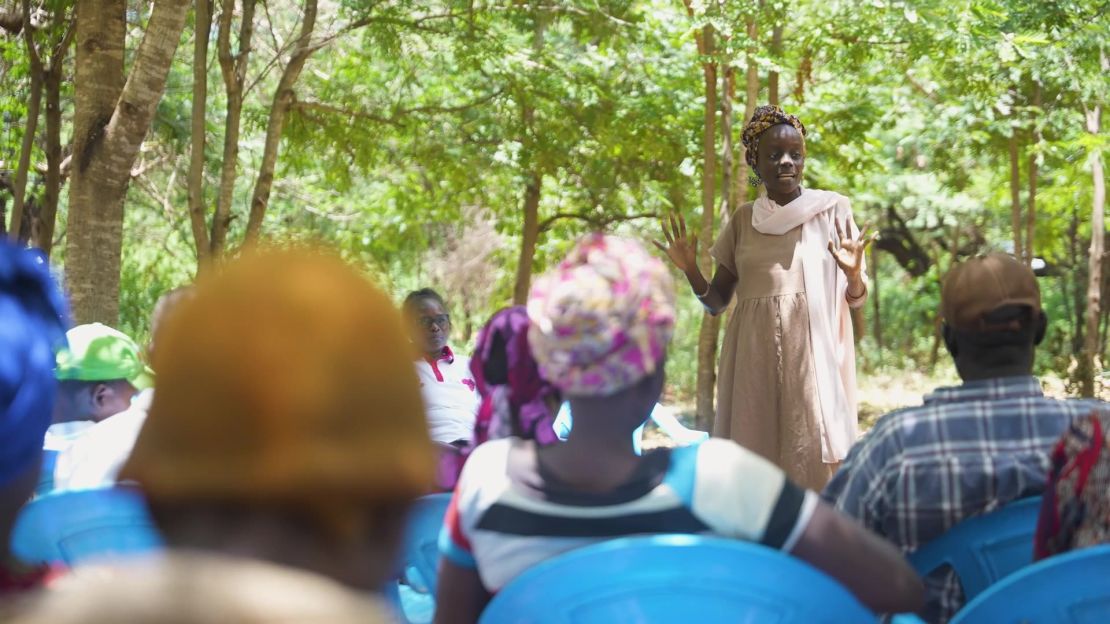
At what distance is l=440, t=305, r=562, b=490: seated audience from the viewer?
A: 117 inches

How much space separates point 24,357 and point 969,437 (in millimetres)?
1845

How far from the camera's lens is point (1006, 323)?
261 centimetres

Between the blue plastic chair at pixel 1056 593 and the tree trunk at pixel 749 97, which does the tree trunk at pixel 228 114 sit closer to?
the tree trunk at pixel 749 97

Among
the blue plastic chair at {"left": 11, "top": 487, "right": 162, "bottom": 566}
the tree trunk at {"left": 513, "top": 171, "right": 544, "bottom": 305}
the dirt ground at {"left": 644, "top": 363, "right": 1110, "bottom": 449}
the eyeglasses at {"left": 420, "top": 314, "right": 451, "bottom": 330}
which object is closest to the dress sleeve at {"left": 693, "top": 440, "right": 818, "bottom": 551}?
the blue plastic chair at {"left": 11, "top": 487, "right": 162, "bottom": 566}

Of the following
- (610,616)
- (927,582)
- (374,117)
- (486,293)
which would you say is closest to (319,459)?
(610,616)

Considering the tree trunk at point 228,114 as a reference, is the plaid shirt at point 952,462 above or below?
below

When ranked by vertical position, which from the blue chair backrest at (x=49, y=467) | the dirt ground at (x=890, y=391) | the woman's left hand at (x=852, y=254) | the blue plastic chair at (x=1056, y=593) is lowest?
the dirt ground at (x=890, y=391)

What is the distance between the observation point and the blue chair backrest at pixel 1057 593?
1.79m

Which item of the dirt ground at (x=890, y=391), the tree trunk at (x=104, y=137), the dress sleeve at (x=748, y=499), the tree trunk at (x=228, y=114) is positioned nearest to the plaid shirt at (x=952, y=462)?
the dress sleeve at (x=748, y=499)

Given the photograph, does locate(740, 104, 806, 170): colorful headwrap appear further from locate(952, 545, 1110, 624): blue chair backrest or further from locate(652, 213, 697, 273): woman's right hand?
locate(952, 545, 1110, 624): blue chair backrest

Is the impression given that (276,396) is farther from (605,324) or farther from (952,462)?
(952,462)

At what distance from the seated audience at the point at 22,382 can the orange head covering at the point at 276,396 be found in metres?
0.42

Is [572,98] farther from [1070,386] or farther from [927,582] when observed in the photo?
[927,582]

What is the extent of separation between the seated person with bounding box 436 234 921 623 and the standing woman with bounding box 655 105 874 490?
269 cm
